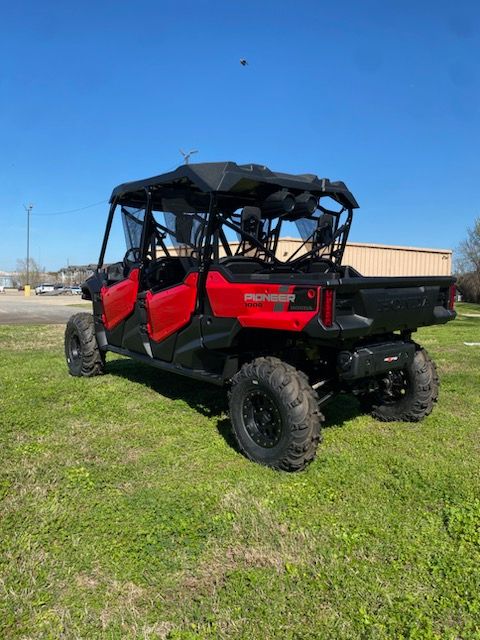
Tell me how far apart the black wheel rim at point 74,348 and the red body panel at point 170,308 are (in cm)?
213

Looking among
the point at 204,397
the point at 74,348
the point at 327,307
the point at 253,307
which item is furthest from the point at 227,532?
the point at 74,348

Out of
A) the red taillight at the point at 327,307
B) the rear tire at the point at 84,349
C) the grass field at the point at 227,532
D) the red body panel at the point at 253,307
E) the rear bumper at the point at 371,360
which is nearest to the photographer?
the grass field at the point at 227,532

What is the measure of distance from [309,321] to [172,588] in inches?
73.3

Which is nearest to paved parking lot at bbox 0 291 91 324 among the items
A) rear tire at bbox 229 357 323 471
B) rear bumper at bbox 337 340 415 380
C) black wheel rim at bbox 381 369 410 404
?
black wheel rim at bbox 381 369 410 404

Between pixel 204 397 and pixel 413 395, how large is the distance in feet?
7.51

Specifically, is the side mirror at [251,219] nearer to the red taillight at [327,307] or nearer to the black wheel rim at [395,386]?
the red taillight at [327,307]

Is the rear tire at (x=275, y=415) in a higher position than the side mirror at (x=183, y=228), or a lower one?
lower

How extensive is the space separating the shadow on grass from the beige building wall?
1913cm

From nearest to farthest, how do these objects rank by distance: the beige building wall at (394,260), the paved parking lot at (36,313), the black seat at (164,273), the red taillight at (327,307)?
the red taillight at (327,307)
the black seat at (164,273)
the paved parking lot at (36,313)
the beige building wall at (394,260)

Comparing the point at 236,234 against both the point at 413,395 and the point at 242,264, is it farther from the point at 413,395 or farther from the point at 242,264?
the point at 413,395

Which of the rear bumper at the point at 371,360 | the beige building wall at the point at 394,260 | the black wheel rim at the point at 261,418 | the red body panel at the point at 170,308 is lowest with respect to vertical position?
the black wheel rim at the point at 261,418

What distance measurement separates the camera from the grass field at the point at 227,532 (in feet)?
7.75

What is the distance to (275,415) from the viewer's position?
4059 mm

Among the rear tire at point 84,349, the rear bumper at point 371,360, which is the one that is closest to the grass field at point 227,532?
the rear bumper at point 371,360
